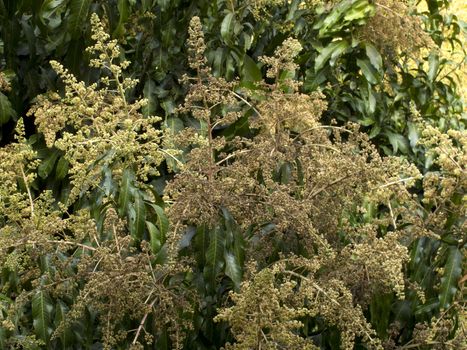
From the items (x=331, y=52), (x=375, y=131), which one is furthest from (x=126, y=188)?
(x=375, y=131)

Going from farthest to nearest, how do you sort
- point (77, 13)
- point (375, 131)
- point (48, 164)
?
1. point (375, 131)
2. point (48, 164)
3. point (77, 13)

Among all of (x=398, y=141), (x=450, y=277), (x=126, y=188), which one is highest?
(x=126, y=188)

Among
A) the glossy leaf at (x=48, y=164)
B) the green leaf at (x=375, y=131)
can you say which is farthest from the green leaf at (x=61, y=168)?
the green leaf at (x=375, y=131)

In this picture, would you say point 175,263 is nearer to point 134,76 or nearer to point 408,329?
point 408,329

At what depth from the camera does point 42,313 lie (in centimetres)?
256

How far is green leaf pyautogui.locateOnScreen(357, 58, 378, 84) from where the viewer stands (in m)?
3.91

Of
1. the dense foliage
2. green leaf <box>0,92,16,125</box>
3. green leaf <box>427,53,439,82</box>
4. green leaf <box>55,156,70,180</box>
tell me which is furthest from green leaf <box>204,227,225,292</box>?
green leaf <box>427,53,439,82</box>

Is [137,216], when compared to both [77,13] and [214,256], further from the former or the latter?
[77,13]

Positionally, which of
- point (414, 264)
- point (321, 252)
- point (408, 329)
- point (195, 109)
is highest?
point (195, 109)

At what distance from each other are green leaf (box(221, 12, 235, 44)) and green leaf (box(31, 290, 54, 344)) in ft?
4.60

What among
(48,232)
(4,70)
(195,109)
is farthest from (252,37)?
(48,232)

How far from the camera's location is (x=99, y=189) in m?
2.79

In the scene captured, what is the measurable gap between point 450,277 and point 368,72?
138 centimetres

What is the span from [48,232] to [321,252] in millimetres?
690
